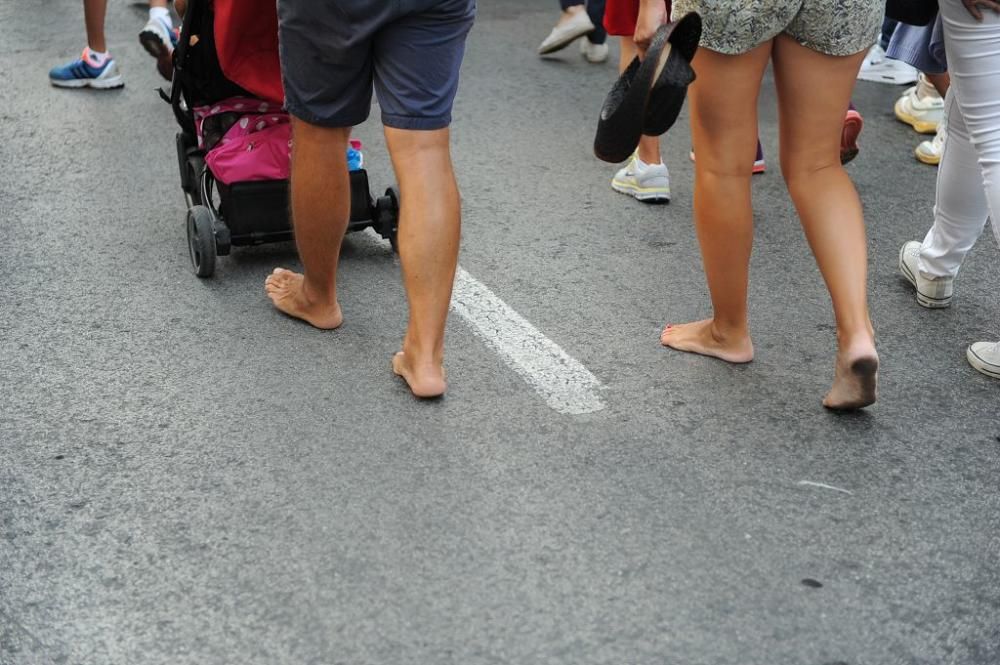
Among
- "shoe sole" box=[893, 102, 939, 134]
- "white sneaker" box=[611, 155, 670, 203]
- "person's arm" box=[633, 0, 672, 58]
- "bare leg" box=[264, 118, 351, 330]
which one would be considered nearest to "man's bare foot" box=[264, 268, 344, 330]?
"bare leg" box=[264, 118, 351, 330]

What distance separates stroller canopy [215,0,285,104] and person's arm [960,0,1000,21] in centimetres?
203

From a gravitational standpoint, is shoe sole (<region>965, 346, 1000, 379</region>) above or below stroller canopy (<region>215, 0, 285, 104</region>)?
below

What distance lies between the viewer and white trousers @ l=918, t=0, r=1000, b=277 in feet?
10.4

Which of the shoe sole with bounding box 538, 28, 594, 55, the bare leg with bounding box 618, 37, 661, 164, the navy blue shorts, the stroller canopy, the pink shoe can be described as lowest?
the shoe sole with bounding box 538, 28, 594, 55

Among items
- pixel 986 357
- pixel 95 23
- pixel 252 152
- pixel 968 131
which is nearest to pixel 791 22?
pixel 968 131

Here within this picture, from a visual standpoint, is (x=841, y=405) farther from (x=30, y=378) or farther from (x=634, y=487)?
(x=30, y=378)

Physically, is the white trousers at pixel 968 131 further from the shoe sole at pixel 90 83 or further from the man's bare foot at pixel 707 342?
the shoe sole at pixel 90 83

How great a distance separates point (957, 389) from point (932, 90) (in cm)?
304

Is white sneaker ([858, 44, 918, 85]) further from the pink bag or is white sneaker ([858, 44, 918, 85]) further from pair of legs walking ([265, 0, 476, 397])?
pair of legs walking ([265, 0, 476, 397])

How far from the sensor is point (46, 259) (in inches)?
171

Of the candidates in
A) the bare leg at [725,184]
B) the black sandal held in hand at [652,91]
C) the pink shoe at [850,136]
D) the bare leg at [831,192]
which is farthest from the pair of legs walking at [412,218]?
the pink shoe at [850,136]

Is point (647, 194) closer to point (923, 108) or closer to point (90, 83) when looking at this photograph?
point (923, 108)

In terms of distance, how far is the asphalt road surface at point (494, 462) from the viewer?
2422 mm

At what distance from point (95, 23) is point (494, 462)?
4771 millimetres
